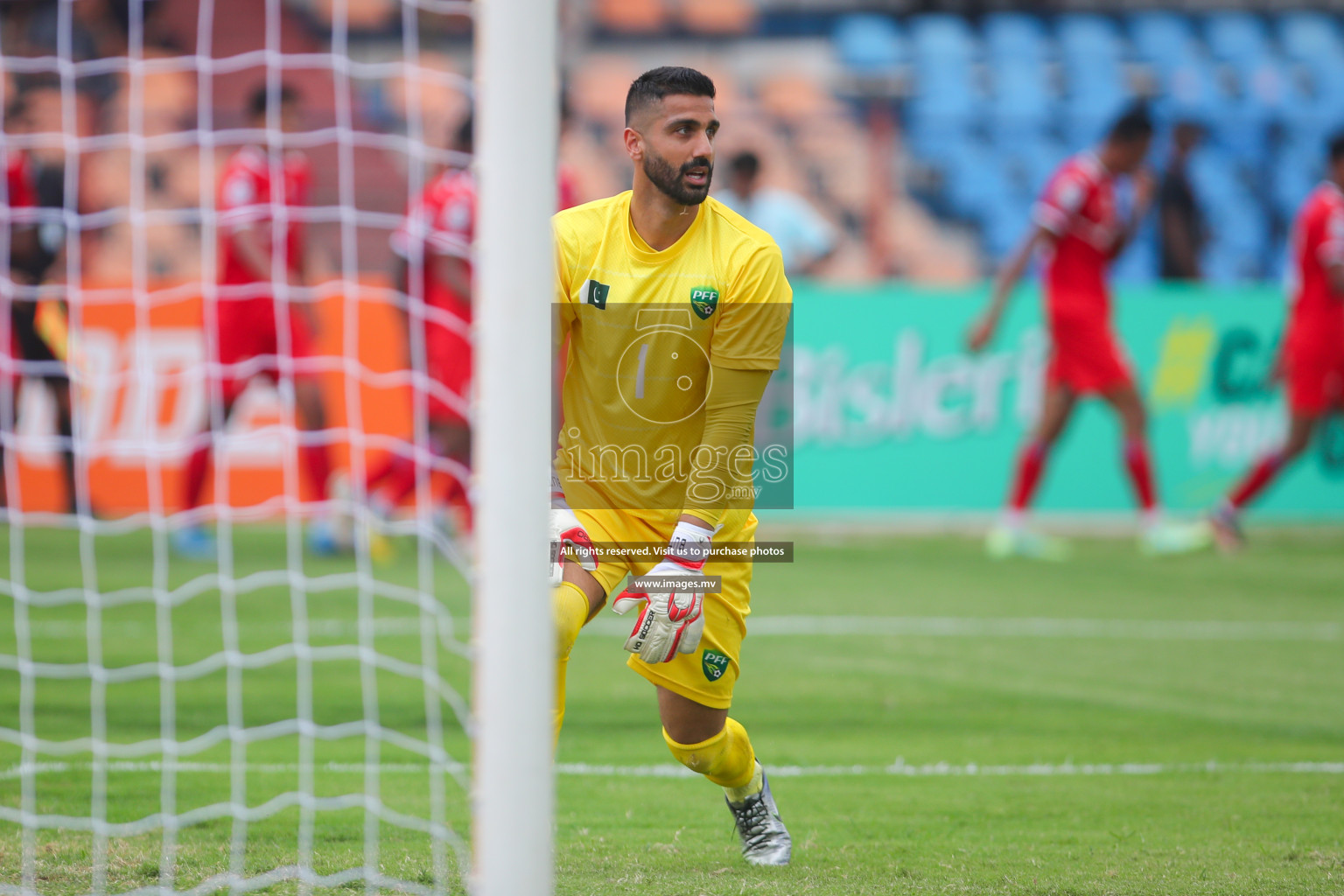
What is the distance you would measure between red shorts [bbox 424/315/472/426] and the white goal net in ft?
0.25

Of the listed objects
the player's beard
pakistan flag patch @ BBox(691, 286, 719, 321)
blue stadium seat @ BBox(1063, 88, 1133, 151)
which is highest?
blue stadium seat @ BBox(1063, 88, 1133, 151)

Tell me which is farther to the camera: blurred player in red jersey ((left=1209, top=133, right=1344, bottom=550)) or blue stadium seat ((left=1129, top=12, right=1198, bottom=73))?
blue stadium seat ((left=1129, top=12, right=1198, bottom=73))

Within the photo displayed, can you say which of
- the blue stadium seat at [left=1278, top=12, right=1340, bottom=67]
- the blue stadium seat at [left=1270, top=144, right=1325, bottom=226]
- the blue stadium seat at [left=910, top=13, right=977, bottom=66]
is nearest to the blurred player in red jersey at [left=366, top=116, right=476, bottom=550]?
the blue stadium seat at [left=910, top=13, right=977, bottom=66]

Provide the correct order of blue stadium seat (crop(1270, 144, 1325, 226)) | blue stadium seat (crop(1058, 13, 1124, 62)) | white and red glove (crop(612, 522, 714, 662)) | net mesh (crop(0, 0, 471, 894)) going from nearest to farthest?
1. white and red glove (crop(612, 522, 714, 662))
2. net mesh (crop(0, 0, 471, 894))
3. blue stadium seat (crop(1270, 144, 1325, 226))
4. blue stadium seat (crop(1058, 13, 1124, 62))

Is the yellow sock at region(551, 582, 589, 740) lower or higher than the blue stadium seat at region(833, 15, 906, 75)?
lower

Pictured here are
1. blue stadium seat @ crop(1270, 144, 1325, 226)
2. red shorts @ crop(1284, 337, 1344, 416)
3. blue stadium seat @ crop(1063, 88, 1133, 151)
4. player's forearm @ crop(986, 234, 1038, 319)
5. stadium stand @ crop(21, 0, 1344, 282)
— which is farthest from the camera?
blue stadium seat @ crop(1063, 88, 1133, 151)

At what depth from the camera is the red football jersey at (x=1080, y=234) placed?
369 inches

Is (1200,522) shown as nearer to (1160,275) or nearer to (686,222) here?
(1160,275)

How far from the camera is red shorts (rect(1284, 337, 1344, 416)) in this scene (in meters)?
9.56

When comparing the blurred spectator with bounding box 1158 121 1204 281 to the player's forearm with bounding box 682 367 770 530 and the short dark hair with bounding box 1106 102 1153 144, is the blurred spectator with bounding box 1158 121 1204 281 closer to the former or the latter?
the short dark hair with bounding box 1106 102 1153 144

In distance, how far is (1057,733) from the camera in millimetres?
5082

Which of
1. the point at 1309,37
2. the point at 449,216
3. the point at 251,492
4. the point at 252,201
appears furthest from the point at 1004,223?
the point at 252,201

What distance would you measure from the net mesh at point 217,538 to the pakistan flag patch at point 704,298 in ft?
2.41

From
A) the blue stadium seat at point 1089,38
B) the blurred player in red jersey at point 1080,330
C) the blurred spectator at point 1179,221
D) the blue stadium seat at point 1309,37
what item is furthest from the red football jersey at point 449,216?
the blue stadium seat at point 1309,37
